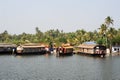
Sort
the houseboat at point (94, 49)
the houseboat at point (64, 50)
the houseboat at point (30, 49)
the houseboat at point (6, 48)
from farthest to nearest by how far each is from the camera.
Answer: the houseboat at point (6, 48) → the houseboat at point (30, 49) → the houseboat at point (64, 50) → the houseboat at point (94, 49)

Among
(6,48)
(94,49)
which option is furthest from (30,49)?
(94,49)

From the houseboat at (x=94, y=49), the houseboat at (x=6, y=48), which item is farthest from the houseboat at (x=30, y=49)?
the houseboat at (x=94, y=49)

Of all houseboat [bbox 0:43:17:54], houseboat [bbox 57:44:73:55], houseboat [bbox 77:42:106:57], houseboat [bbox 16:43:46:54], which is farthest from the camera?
houseboat [bbox 0:43:17:54]

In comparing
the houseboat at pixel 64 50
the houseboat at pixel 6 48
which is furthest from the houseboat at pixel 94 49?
the houseboat at pixel 6 48

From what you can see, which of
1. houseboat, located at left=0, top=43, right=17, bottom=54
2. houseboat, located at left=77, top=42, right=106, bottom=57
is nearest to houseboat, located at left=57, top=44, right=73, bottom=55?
houseboat, located at left=77, top=42, right=106, bottom=57

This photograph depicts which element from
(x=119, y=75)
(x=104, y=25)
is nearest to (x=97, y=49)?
(x=104, y=25)

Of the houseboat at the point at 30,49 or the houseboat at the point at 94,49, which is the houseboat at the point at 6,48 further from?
the houseboat at the point at 94,49

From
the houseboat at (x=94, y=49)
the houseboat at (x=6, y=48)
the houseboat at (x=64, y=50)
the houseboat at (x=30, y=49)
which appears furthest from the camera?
the houseboat at (x=6, y=48)

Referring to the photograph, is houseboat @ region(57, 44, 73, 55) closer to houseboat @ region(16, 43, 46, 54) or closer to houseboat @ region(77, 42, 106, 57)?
houseboat @ region(77, 42, 106, 57)

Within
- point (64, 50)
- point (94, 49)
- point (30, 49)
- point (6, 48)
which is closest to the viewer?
point (94, 49)

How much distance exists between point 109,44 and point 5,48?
138ft

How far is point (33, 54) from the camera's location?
400 ft

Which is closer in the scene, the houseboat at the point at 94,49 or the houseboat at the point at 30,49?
the houseboat at the point at 94,49

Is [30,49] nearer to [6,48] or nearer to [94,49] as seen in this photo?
[6,48]
